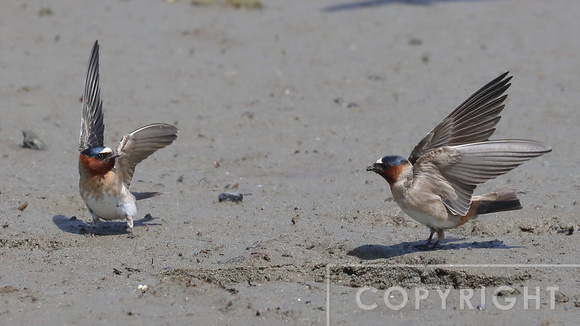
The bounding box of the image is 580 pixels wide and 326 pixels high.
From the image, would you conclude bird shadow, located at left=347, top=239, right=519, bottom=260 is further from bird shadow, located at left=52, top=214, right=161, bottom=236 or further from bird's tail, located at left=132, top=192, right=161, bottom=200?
bird's tail, located at left=132, top=192, right=161, bottom=200

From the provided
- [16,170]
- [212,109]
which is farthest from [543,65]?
[16,170]

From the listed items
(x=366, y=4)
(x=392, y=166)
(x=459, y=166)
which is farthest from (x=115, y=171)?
(x=366, y=4)

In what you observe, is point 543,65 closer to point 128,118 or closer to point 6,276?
point 128,118

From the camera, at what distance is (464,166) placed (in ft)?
18.6

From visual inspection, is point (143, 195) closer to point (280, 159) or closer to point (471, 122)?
point (280, 159)

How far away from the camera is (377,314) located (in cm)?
489

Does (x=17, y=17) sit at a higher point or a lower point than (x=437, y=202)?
higher

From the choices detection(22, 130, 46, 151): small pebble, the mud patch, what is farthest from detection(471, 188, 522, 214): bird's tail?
detection(22, 130, 46, 151): small pebble

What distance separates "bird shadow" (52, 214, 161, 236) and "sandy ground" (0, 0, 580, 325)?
0.02m

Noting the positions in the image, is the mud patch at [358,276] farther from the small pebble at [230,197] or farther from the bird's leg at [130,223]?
the small pebble at [230,197]

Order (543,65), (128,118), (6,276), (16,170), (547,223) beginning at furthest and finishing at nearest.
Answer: (543,65), (128,118), (16,170), (547,223), (6,276)

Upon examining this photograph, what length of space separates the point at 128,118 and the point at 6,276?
3794 millimetres

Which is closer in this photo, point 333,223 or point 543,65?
point 333,223

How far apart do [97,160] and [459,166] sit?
2.46 metres
